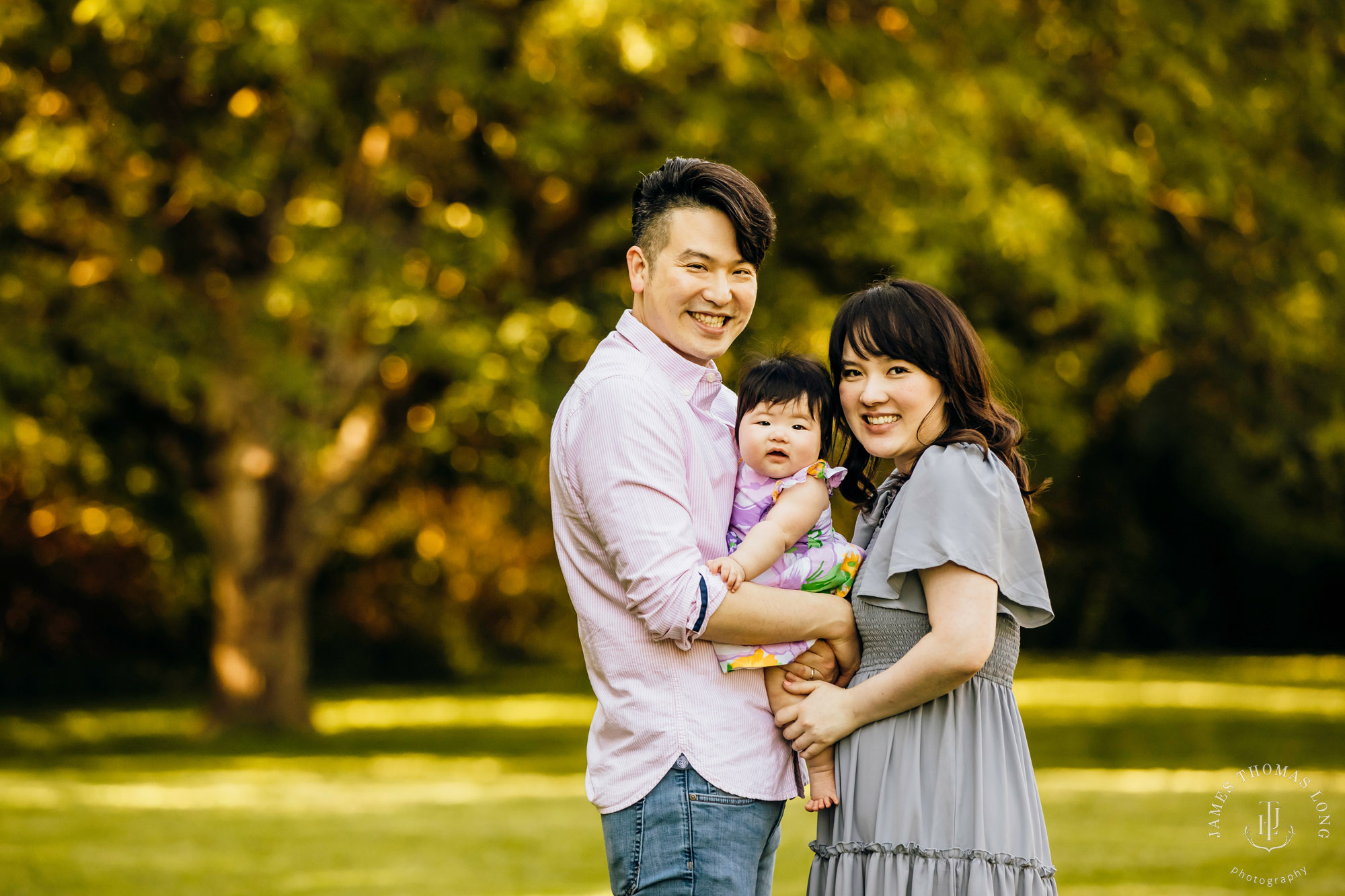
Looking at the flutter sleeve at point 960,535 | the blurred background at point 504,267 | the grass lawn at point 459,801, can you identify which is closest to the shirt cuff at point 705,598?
the flutter sleeve at point 960,535

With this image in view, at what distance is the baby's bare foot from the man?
53 mm


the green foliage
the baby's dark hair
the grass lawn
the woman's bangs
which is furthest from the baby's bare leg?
the green foliage

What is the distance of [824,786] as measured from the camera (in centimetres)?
300

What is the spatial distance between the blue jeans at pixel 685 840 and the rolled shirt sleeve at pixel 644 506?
0.90ft

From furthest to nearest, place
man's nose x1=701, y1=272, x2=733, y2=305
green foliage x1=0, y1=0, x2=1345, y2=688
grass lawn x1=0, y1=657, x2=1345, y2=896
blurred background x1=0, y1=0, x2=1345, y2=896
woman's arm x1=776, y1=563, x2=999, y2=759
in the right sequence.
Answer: green foliage x1=0, y1=0, x2=1345, y2=688, blurred background x1=0, y1=0, x2=1345, y2=896, grass lawn x1=0, y1=657, x2=1345, y2=896, man's nose x1=701, y1=272, x2=733, y2=305, woman's arm x1=776, y1=563, x2=999, y2=759

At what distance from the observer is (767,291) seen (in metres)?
12.1

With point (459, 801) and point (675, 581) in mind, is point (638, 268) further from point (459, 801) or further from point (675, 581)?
point (459, 801)

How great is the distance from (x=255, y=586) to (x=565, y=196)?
16.3 ft

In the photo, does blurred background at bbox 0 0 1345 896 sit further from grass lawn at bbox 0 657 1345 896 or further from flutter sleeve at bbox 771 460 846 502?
flutter sleeve at bbox 771 460 846 502

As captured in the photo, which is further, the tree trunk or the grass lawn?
the tree trunk

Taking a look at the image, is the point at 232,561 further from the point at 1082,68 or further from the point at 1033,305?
the point at 1082,68

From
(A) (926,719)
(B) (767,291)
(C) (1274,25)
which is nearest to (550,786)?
(B) (767,291)

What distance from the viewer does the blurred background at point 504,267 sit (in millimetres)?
10133

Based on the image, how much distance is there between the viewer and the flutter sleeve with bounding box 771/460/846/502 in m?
3.02
